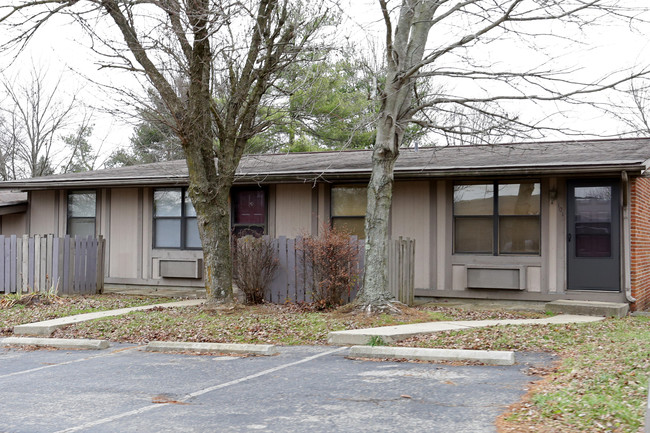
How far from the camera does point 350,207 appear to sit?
15406 millimetres

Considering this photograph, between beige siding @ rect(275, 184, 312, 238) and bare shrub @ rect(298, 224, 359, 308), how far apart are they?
2629 mm

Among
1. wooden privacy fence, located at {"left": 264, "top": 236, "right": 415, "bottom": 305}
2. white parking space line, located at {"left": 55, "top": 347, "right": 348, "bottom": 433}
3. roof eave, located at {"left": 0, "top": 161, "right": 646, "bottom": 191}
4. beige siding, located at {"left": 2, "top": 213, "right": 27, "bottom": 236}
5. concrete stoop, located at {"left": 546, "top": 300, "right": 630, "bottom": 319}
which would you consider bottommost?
white parking space line, located at {"left": 55, "top": 347, "right": 348, "bottom": 433}

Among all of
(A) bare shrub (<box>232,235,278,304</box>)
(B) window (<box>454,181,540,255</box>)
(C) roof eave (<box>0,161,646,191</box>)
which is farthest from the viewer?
(A) bare shrub (<box>232,235,278,304</box>)

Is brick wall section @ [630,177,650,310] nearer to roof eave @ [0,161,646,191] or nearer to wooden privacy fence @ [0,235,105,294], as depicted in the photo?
roof eave @ [0,161,646,191]

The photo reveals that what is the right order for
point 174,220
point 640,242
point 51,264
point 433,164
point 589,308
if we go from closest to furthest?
point 589,308 → point 640,242 → point 433,164 → point 51,264 → point 174,220

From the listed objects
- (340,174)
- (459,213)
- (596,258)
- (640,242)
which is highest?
(340,174)

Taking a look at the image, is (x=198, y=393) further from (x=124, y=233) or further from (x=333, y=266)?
(x=124, y=233)

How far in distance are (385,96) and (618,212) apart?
16.4 feet

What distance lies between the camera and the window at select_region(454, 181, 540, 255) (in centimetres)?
1367

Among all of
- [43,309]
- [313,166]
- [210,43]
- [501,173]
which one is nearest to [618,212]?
[501,173]

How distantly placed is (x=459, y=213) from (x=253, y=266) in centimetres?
442

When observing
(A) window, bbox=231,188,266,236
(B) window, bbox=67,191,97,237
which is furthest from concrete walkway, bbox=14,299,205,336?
(B) window, bbox=67,191,97,237

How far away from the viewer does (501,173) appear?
43.0 ft

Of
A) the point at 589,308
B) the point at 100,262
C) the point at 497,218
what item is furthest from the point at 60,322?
the point at 589,308
